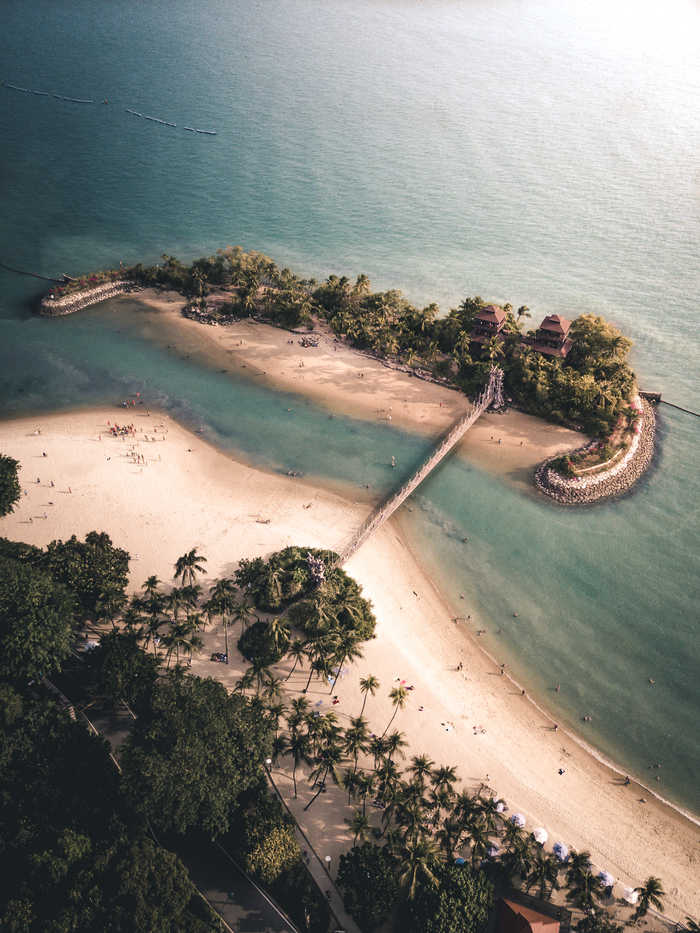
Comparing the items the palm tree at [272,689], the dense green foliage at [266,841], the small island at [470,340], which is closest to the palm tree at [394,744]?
the dense green foliage at [266,841]

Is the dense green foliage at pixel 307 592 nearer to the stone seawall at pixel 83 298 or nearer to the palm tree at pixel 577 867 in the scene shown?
the palm tree at pixel 577 867

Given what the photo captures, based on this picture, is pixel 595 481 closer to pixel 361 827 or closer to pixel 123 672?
pixel 361 827

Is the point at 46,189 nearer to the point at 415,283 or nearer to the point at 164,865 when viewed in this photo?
the point at 415,283

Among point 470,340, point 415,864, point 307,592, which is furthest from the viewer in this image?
point 470,340

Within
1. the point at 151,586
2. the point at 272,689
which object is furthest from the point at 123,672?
the point at 272,689

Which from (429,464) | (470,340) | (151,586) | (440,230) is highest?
(440,230)

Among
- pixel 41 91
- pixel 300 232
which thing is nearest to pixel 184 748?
pixel 300 232

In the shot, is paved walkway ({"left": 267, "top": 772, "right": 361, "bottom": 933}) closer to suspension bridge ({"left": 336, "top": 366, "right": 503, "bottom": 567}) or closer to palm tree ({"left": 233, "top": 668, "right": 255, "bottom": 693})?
palm tree ({"left": 233, "top": 668, "right": 255, "bottom": 693})
